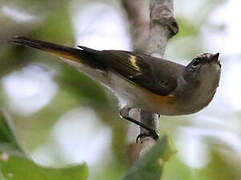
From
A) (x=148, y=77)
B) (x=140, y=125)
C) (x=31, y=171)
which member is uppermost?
(x=31, y=171)

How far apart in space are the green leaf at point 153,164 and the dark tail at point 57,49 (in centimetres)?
145

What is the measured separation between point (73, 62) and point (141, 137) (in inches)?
24.9

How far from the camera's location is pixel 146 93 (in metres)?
2.54

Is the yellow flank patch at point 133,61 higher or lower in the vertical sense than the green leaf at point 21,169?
lower

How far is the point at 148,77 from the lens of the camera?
8.54 feet

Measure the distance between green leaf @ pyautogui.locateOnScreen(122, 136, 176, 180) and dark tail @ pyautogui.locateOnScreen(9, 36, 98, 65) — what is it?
1451mm

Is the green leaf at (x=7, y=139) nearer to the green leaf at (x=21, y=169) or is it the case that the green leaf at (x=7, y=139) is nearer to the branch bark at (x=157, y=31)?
the green leaf at (x=21, y=169)

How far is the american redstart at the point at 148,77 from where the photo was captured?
2.44m

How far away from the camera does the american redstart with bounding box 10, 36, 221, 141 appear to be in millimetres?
2438

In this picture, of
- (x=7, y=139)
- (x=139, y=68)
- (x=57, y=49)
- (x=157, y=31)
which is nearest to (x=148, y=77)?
(x=139, y=68)

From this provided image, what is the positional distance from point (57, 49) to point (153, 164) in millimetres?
1623

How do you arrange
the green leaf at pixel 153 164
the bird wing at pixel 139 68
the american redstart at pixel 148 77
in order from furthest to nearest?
the bird wing at pixel 139 68 < the american redstart at pixel 148 77 < the green leaf at pixel 153 164

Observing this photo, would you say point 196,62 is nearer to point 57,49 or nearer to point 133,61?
point 133,61

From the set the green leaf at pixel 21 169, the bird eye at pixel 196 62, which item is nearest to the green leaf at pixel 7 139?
the green leaf at pixel 21 169
